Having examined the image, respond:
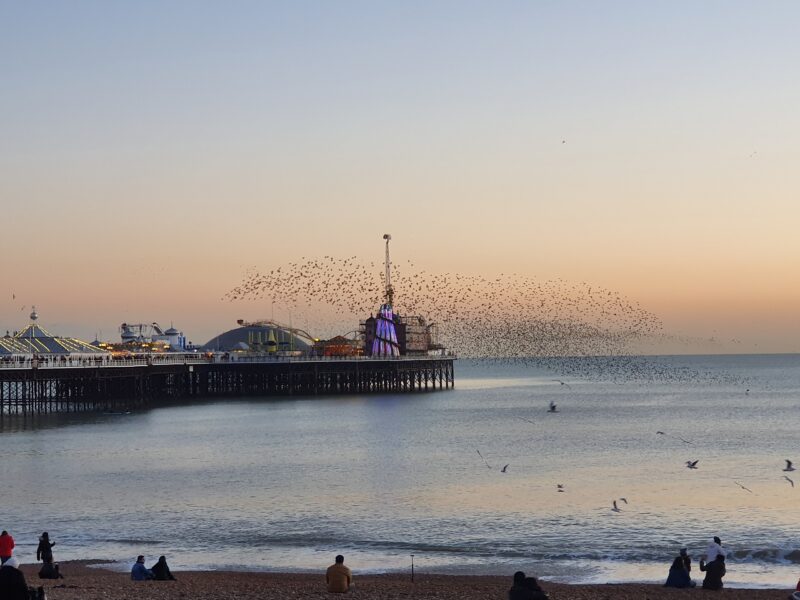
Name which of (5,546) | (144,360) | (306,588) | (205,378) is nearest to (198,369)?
(205,378)

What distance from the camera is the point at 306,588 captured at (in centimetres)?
2062

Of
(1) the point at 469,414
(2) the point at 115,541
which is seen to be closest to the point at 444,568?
(2) the point at 115,541

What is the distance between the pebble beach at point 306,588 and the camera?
1944cm

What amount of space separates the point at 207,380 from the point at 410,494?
67.0 m

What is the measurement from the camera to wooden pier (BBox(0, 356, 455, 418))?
8311cm

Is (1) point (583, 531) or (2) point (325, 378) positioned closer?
(1) point (583, 531)

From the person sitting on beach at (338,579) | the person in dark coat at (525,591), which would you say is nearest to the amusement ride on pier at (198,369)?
the person sitting on beach at (338,579)

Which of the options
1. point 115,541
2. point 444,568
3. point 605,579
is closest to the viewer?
point 605,579

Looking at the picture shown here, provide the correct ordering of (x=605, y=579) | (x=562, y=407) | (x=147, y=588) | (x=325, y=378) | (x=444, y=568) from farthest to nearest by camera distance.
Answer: (x=325, y=378) → (x=562, y=407) → (x=444, y=568) → (x=605, y=579) → (x=147, y=588)

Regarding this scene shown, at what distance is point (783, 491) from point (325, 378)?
2905 inches

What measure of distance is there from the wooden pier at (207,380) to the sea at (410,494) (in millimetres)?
13284

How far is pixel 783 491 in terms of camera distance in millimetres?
35594

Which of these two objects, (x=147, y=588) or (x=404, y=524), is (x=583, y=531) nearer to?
(x=404, y=524)

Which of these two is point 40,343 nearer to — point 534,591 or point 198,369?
point 198,369
